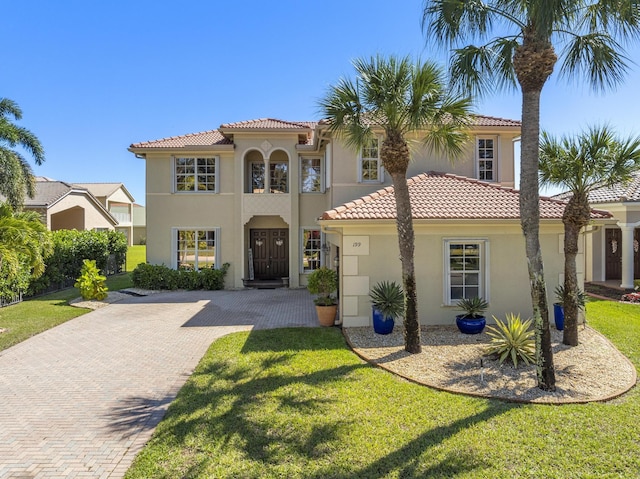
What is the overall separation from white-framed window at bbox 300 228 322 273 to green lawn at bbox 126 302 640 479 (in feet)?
38.0

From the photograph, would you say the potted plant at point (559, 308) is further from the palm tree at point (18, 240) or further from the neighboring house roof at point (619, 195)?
the palm tree at point (18, 240)

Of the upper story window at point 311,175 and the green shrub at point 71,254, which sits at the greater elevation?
the upper story window at point 311,175

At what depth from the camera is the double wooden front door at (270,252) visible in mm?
20625

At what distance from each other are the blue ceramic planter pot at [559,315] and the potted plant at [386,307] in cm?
477

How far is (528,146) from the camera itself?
6.97 m

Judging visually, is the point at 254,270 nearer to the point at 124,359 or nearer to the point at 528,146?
the point at 124,359

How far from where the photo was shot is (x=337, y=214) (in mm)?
10820

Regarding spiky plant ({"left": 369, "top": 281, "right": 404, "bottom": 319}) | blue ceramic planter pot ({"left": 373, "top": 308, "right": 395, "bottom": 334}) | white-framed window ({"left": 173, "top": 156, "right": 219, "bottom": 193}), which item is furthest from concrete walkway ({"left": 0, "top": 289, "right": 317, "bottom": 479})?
white-framed window ({"left": 173, "top": 156, "right": 219, "bottom": 193})

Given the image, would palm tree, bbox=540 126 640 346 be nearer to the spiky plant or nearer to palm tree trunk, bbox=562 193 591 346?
palm tree trunk, bbox=562 193 591 346

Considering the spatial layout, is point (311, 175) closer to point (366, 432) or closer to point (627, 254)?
point (366, 432)

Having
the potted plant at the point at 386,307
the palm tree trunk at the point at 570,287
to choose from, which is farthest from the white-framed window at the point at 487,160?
the potted plant at the point at 386,307

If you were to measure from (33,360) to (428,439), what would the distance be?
9250 mm

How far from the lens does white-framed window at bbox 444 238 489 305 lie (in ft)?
37.3

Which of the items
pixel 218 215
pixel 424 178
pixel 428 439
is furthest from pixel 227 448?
pixel 218 215
